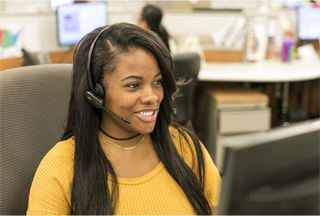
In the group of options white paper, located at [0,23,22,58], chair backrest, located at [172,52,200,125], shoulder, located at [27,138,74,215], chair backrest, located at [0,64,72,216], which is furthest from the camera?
white paper, located at [0,23,22,58]

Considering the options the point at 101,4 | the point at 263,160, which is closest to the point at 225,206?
the point at 263,160

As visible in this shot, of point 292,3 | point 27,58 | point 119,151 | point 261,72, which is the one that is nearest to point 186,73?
point 261,72

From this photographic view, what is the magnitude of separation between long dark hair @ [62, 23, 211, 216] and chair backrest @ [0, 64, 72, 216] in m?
0.10

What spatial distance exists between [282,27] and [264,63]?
426mm

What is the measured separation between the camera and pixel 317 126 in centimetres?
Result: 37

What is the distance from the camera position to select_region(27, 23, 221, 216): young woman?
28.9 inches

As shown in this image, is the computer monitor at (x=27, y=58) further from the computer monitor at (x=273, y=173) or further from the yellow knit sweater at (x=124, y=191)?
the computer monitor at (x=273, y=173)

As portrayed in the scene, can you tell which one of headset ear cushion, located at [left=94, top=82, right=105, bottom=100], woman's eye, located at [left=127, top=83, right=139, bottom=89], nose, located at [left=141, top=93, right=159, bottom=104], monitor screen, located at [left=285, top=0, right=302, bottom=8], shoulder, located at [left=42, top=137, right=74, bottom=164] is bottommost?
shoulder, located at [left=42, top=137, right=74, bottom=164]

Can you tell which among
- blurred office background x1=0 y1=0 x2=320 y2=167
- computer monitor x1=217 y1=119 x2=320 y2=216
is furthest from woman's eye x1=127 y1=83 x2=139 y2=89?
blurred office background x1=0 y1=0 x2=320 y2=167

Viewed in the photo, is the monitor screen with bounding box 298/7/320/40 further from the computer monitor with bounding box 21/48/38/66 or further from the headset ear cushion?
the headset ear cushion

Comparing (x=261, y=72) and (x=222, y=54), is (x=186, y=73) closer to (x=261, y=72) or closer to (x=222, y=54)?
(x=261, y=72)

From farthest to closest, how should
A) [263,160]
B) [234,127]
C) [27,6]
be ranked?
[27,6] → [234,127] → [263,160]

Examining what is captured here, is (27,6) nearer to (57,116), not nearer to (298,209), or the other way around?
(57,116)

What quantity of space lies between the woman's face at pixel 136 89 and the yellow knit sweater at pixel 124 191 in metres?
0.13
